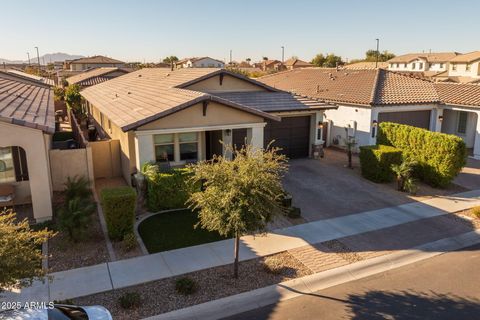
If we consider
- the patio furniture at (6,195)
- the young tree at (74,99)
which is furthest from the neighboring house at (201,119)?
the young tree at (74,99)

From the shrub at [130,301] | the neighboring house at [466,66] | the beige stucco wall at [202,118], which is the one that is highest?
the neighboring house at [466,66]

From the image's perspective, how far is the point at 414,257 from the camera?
456 inches

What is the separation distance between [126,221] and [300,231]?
18.2 feet

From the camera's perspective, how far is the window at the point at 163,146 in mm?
15898

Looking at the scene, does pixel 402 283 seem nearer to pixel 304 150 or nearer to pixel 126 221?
pixel 126 221

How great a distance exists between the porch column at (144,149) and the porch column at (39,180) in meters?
3.25

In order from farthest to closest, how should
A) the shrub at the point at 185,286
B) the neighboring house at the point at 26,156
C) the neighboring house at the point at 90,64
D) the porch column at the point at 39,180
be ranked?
the neighboring house at the point at 90,64 → the porch column at the point at 39,180 → the neighboring house at the point at 26,156 → the shrub at the point at 185,286

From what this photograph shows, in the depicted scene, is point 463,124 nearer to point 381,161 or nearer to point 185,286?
point 381,161

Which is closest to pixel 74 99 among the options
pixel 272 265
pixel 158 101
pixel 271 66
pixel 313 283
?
pixel 158 101

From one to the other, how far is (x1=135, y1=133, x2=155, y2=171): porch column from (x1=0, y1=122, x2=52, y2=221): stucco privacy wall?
3.30 metres

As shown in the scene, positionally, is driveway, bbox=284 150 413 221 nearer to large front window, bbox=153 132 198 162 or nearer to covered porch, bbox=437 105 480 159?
large front window, bbox=153 132 198 162

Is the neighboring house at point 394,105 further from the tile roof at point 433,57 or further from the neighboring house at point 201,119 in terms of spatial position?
the tile roof at point 433,57

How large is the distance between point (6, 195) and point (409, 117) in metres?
21.5

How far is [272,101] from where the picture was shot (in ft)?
70.0
